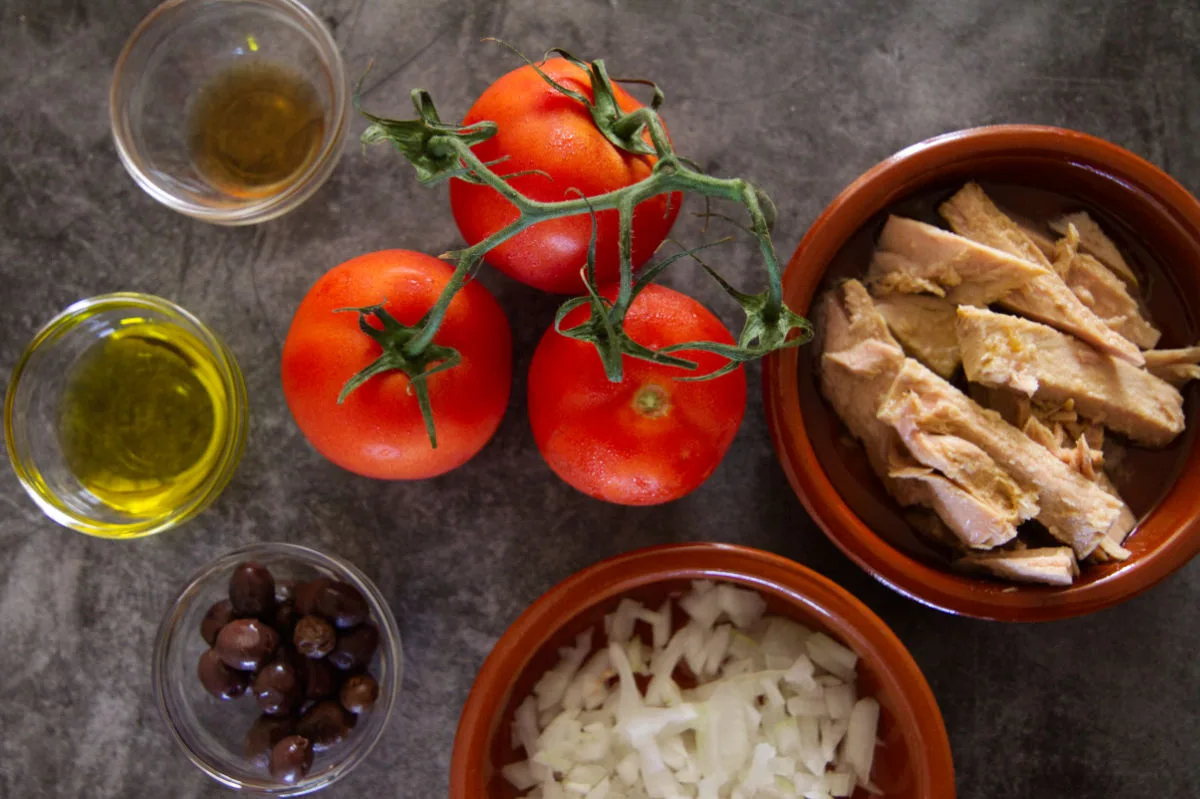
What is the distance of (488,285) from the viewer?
4.61 feet

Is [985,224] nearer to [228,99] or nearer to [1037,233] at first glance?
[1037,233]

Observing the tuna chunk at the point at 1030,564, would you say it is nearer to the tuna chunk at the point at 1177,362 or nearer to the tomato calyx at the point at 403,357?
the tuna chunk at the point at 1177,362

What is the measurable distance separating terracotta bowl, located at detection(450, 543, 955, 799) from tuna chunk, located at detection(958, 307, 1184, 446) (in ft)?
1.10

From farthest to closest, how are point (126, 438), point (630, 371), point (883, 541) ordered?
point (126, 438)
point (883, 541)
point (630, 371)

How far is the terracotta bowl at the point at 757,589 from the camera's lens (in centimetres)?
116

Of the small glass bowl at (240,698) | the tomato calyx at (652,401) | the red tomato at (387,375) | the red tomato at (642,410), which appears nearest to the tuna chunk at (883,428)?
the red tomato at (642,410)

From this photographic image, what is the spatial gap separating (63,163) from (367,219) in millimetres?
467

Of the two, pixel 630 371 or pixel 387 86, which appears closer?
pixel 630 371

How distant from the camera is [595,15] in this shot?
142cm

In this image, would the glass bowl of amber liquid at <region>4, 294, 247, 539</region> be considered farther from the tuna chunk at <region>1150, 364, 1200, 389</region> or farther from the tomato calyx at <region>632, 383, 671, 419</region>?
the tuna chunk at <region>1150, 364, 1200, 389</region>

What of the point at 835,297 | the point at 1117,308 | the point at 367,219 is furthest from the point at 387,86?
the point at 1117,308

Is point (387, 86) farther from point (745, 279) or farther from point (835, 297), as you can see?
point (835, 297)

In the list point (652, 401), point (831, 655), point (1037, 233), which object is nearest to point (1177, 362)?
point (1037, 233)

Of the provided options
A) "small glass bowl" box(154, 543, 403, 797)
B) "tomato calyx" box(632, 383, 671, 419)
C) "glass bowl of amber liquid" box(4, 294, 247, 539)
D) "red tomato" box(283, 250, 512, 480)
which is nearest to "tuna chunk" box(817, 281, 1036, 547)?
"tomato calyx" box(632, 383, 671, 419)
